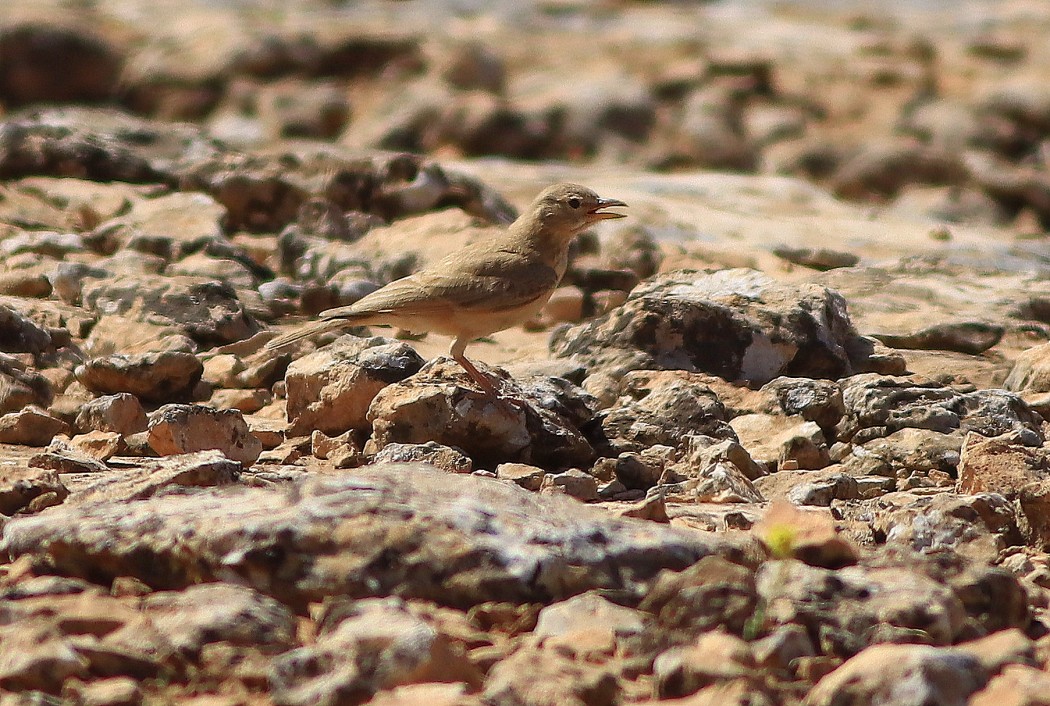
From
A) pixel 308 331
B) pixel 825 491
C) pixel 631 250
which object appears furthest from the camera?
pixel 631 250

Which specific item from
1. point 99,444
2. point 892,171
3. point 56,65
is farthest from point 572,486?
point 56,65

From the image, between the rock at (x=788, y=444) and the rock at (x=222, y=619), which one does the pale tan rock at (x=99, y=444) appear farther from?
the rock at (x=788, y=444)

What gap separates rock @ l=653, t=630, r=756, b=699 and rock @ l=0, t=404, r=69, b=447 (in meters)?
3.00

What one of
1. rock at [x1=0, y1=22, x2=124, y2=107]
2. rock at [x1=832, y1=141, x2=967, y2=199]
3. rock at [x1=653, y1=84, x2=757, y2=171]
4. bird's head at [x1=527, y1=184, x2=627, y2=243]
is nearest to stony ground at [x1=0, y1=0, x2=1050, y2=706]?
bird's head at [x1=527, y1=184, x2=627, y2=243]

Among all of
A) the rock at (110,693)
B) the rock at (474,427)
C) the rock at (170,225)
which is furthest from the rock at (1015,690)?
the rock at (170,225)

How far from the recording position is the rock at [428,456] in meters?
4.57

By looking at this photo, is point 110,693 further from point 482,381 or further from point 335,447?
point 482,381

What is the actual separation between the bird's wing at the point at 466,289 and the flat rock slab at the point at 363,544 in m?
2.18

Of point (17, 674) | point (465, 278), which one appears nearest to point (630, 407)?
point (465, 278)

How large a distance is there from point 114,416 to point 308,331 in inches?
33.7

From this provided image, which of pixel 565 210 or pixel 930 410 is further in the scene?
pixel 565 210

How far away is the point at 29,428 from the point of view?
496 centimetres

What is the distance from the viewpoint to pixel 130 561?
10.4ft

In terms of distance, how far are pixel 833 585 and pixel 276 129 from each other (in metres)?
12.6
